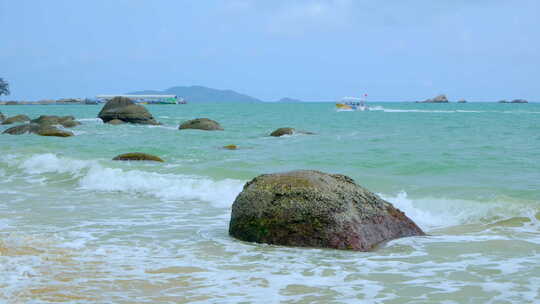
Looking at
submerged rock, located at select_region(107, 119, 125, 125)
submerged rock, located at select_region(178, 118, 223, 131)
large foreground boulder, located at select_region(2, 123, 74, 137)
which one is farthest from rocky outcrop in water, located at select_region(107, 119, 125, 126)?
large foreground boulder, located at select_region(2, 123, 74, 137)

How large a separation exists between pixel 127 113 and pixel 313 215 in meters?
39.2

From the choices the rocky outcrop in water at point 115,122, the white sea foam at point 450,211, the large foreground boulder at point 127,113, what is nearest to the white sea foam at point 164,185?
the white sea foam at point 450,211

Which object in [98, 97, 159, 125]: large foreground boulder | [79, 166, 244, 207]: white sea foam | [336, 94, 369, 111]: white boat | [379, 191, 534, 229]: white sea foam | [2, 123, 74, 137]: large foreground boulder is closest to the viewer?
[379, 191, 534, 229]: white sea foam

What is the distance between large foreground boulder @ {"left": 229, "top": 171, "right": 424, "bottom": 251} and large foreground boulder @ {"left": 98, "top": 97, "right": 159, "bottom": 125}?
37.8 meters

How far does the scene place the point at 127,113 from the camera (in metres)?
44.4

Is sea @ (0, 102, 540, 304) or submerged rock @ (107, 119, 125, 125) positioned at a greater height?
submerged rock @ (107, 119, 125, 125)

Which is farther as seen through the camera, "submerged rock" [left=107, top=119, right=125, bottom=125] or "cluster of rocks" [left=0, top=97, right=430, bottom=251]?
"submerged rock" [left=107, top=119, right=125, bottom=125]

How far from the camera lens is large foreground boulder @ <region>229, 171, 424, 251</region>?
712 cm

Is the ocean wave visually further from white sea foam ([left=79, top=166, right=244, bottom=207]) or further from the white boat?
the white boat

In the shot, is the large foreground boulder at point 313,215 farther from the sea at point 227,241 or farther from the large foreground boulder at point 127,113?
the large foreground boulder at point 127,113

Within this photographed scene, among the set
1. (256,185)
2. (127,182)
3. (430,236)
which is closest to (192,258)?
(256,185)

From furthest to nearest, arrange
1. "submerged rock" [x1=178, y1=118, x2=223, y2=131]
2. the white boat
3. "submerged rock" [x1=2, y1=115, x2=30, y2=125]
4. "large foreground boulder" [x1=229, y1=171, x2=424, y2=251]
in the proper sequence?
the white boat
"submerged rock" [x1=2, y1=115, x2=30, y2=125]
"submerged rock" [x1=178, y1=118, x2=223, y2=131]
"large foreground boulder" [x1=229, y1=171, x2=424, y2=251]

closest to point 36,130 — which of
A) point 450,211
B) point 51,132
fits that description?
point 51,132

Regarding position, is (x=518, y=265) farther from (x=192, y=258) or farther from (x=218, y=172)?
(x=218, y=172)
